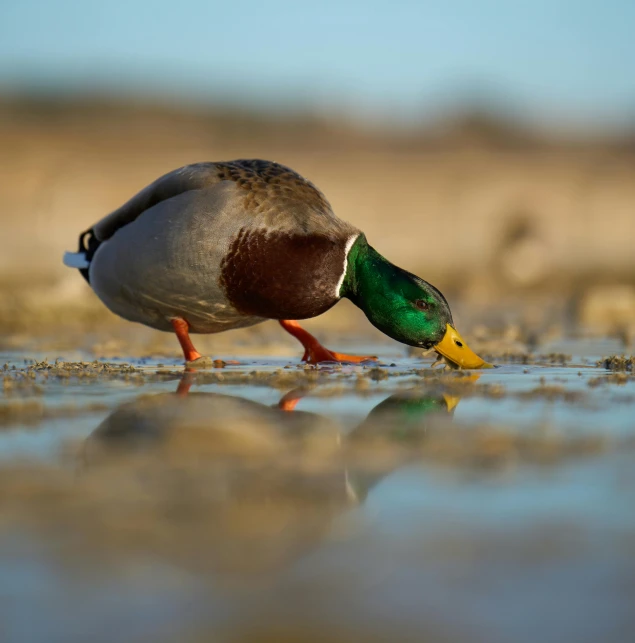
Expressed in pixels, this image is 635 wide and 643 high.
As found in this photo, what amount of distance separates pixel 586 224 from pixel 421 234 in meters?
2.61

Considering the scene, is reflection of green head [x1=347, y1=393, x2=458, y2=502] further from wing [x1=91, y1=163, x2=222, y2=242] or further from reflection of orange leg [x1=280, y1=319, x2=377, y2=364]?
wing [x1=91, y1=163, x2=222, y2=242]

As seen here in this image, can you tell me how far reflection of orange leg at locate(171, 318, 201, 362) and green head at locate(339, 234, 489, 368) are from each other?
878 millimetres

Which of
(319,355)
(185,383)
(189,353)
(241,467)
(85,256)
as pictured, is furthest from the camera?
(85,256)

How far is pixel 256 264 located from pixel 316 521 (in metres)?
2.92

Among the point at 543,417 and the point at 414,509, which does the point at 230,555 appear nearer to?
the point at 414,509

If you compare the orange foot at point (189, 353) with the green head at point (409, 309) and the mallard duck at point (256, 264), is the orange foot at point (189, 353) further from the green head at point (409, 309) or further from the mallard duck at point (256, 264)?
the green head at point (409, 309)

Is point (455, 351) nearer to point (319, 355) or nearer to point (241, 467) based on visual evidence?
point (319, 355)

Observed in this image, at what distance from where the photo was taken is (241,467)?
99.0 inches

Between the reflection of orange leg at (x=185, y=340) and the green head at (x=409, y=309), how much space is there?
878mm

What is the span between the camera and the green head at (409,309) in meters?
4.79

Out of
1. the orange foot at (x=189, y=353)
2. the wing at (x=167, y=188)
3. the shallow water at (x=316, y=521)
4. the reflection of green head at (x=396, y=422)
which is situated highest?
the wing at (x=167, y=188)

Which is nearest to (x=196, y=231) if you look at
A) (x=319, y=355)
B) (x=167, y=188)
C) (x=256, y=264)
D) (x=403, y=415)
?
(x=256, y=264)

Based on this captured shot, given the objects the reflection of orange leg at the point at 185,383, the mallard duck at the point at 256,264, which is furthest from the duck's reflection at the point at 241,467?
the mallard duck at the point at 256,264

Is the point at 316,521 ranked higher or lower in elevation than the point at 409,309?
lower
